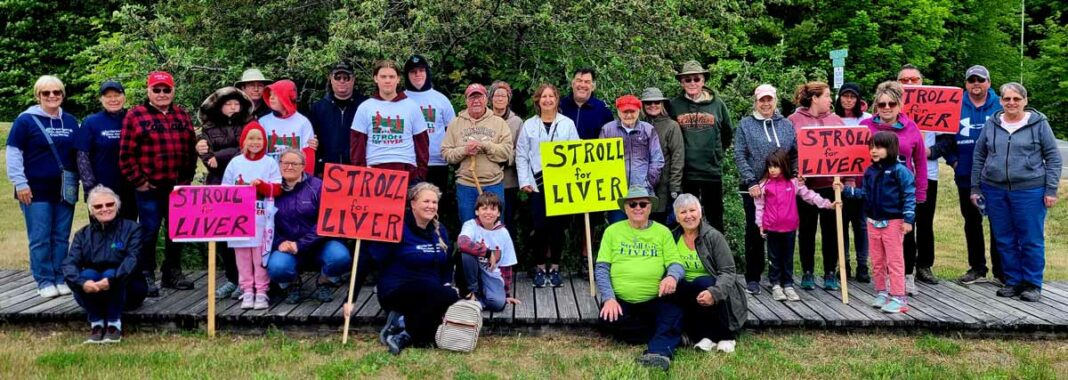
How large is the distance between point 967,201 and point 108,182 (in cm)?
803

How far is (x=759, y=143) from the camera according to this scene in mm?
6941

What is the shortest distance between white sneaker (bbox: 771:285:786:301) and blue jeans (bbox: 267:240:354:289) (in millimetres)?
3736

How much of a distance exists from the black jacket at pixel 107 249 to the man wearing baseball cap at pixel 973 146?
743cm

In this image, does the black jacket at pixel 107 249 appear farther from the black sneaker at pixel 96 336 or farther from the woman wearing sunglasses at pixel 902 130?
the woman wearing sunglasses at pixel 902 130

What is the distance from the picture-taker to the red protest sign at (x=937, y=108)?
7.45m

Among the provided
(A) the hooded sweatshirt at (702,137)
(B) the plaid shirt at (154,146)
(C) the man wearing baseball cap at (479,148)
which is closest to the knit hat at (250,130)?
(B) the plaid shirt at (154,146)

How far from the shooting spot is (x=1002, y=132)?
696 cm

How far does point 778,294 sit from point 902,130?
181cm

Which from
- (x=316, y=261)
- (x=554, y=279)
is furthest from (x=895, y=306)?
(x=316, y=261)

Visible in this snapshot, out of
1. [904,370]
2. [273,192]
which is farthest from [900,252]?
[273,192]

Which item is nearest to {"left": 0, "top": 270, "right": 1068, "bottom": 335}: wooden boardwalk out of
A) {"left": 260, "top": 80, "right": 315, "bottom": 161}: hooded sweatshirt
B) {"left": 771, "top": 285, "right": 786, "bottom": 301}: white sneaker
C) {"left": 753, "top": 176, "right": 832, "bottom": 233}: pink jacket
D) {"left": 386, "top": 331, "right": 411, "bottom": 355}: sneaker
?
{"left": 771, "top": 285, "right": 786, "bottom": 301}: white sneaker

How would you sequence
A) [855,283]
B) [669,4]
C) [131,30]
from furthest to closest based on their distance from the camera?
[131,30] < [669,4] < [855,283]

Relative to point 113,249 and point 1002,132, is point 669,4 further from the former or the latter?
point 113,249

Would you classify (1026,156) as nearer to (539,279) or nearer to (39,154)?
(539,279)
